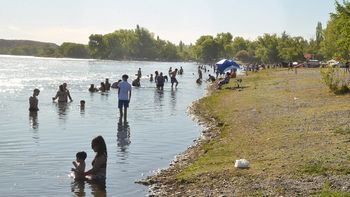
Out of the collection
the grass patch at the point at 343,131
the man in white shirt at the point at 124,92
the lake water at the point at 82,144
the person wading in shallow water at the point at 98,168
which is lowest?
the lake water at the point at 82,144

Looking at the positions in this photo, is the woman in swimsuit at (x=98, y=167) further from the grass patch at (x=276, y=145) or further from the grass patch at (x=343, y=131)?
the grass patch at (x=343, y=131)

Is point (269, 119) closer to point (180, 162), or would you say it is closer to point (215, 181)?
point (180, 162)

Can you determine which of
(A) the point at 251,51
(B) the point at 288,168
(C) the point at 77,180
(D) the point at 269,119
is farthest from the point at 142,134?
(A) the point at 251,51

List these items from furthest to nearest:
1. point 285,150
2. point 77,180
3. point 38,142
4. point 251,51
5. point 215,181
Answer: point 251,51 → point 38,142 → point 285,150 → point 77,180 → point 215,181

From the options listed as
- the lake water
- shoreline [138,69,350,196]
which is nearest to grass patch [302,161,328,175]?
shoreline [138,69,350,196]

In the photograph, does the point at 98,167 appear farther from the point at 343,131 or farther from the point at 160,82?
the point at 160,82

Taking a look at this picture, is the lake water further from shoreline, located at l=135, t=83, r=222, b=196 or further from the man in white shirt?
the man in white shirt

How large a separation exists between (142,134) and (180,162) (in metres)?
5.71

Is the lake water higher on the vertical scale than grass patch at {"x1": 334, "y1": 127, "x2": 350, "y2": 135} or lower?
lower

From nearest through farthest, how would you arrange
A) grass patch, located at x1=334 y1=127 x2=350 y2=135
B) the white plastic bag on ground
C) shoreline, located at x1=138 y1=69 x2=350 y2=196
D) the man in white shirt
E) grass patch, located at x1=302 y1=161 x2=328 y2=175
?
shoreline, located at x1=138 y1=69 x2=350 y2=196, grass patch, located at x1=302 y1=161 x2=328 y2=175, the white plastic bag on ground, grass patch, located at x1=334 y1=127 x2=350 y2=135, the man in white shirt

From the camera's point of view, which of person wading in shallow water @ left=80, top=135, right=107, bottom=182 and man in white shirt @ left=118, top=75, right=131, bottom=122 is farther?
man in white shirt @ left=118, top=75, right=131, bottom=122

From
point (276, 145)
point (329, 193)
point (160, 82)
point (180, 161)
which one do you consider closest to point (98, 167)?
point (180, 161)

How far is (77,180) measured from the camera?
12.4m

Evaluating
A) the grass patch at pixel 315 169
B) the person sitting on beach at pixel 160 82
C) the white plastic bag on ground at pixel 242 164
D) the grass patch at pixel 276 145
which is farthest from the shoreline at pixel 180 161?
the person sitting on beach at pixel 160 82
